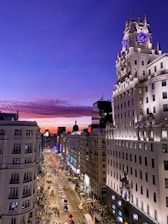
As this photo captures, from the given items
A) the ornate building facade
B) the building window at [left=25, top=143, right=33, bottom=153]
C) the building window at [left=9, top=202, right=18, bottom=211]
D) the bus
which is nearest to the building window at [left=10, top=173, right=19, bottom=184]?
the ornate building facade

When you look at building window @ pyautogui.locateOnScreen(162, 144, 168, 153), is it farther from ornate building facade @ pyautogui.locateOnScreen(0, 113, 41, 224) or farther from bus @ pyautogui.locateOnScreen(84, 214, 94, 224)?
bus @ pyautogui.locateOnScreen(84, 214, 94, 224)

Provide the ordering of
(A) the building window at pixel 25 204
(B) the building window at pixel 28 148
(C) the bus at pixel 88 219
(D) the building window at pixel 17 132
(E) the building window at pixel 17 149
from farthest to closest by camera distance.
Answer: (C) the bus at pixel 88 219
(B) the building window at pixel 28 148
(D) the building window at pixel 17 132
(E) the building window at pixel 17 149
(A) the building window at pixel 25 204

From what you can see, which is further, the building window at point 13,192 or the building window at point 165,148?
the building window at point 13,192

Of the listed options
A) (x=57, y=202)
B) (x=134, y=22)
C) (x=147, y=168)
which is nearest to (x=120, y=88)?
(x=134, y=22)

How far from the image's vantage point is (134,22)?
71625mm

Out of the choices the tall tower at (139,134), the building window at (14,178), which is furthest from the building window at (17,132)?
the tall tower at (139,134)

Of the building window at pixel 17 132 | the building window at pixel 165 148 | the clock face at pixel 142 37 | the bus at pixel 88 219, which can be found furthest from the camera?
the clock face at pixel 142 37

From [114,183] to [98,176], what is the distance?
1948 cm

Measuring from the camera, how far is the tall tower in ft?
159

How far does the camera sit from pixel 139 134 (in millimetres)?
57938

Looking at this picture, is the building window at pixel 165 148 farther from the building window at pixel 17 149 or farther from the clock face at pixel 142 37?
the clock face at pixel 142 37

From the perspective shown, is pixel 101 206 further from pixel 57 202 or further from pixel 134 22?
A: pixel 134 22

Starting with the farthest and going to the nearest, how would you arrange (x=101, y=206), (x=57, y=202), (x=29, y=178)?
1. (x=57, y=202)
2. (x=101, y=206)
3. (x=29, y=178)

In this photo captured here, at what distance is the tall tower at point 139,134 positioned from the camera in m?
48.4
